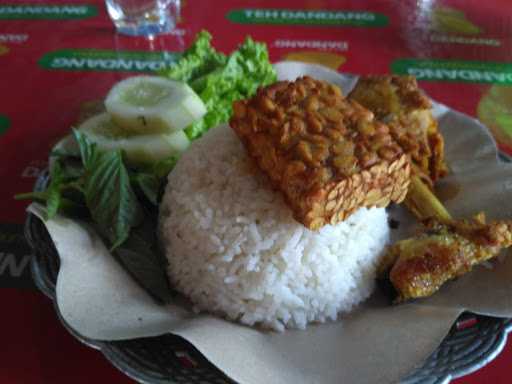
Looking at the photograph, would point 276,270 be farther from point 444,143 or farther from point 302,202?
point 444,143

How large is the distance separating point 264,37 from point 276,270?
1962 mm

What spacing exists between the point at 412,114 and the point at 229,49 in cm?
144

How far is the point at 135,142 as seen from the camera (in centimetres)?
196

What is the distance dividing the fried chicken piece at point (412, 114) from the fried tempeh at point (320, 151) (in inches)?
12.4

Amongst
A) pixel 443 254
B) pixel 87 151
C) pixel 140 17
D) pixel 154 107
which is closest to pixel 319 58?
pixel 140 17

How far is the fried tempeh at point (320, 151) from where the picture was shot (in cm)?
142

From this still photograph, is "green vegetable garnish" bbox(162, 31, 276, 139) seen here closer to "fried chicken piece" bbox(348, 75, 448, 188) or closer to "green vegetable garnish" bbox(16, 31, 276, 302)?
"green vegetable garnish" bbox(16, 31, 276, 302)

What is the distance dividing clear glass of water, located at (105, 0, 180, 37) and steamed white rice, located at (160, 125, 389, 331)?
1814 mm

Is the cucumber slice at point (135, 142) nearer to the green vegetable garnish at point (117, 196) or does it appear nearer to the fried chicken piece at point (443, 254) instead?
the green vegetable garnish at point (117, 196)

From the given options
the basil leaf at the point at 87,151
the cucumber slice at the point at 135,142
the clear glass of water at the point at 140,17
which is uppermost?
the clear glass of water at the point at 140,17

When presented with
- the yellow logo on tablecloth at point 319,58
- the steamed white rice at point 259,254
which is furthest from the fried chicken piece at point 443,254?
the yellow logo on tablecloth at point 319,58

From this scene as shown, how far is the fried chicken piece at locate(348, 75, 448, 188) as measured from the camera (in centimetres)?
192

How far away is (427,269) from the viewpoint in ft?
5.02

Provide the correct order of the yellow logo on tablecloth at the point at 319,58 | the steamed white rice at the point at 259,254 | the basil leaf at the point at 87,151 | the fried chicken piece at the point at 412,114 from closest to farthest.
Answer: the steamed white rice at the point at 259,254 → the basil leaf at the point at 87,151 → the fried chicken piece at the point at 412,114 → the yellow logo on tablecloth at the point at 319,58
